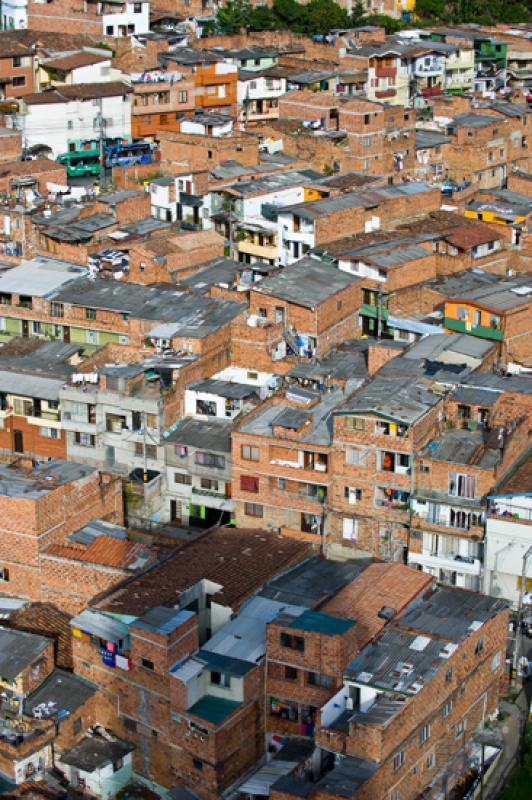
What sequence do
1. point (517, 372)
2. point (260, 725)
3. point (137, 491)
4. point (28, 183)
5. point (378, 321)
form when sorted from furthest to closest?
point (28, 183), point (378, 321), point (517, 372), point (137, 491), point (260, 725)

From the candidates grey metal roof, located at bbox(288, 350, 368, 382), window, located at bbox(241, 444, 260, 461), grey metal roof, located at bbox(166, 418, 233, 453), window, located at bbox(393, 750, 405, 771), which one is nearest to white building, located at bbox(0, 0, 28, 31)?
grey metal roof, located at bbox(288, 350, 368, 382)

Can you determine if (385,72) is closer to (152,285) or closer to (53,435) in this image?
(152,285)

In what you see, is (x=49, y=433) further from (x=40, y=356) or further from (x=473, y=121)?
(x=473, y=121)

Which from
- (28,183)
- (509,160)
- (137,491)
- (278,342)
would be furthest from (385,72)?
(137,491)

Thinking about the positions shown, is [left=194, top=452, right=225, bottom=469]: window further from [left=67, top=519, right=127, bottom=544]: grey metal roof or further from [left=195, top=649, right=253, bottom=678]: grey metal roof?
[left=195, top=649, right=253, bottom=678]: grey metal roof

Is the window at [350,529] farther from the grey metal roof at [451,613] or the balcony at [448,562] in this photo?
the grey metal roof at [451,613]

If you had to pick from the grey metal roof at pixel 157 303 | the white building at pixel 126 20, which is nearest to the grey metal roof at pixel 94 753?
the grey metal roof at pixel 157 303

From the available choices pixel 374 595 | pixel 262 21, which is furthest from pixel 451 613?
pixel 262 21
